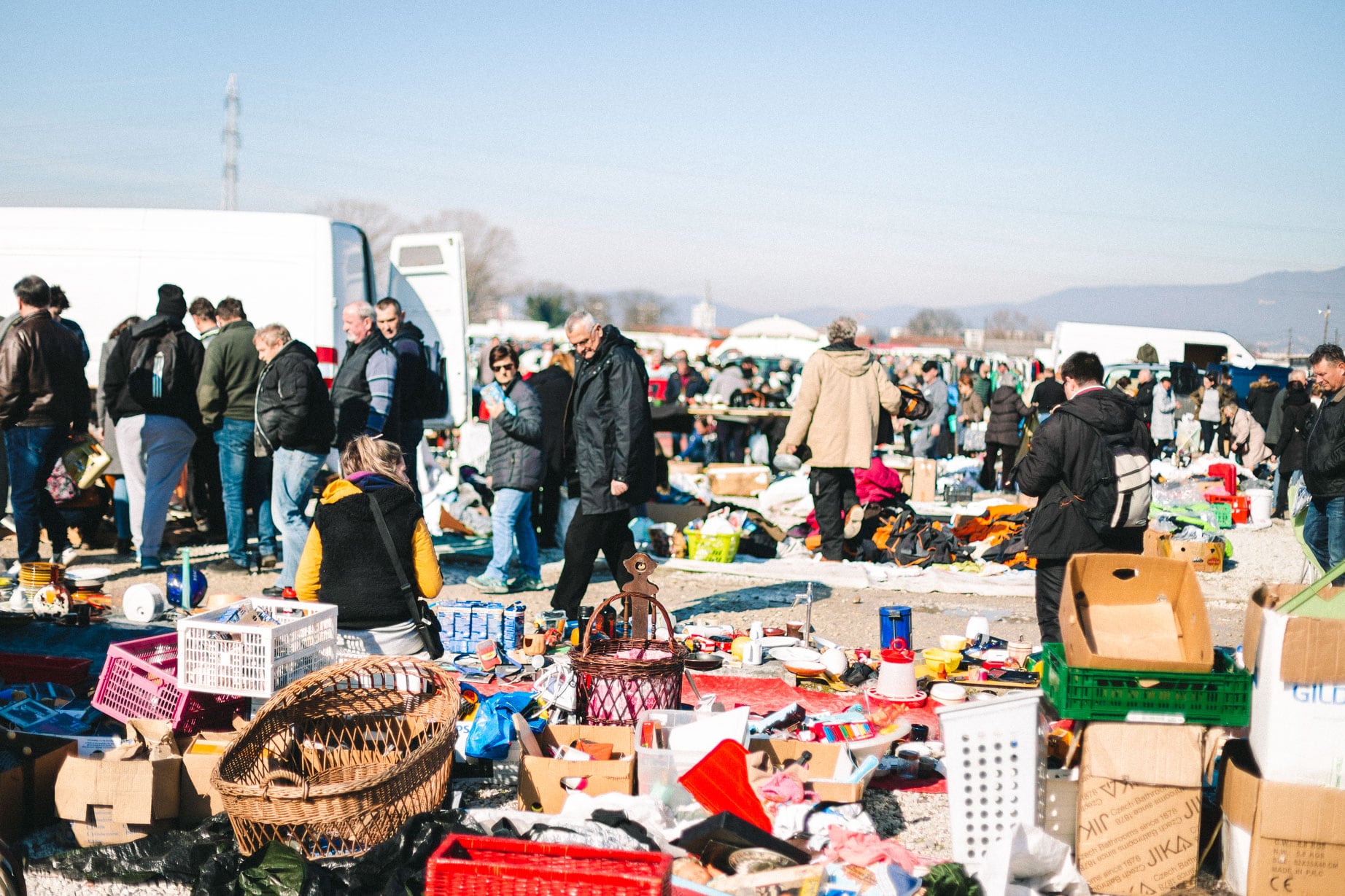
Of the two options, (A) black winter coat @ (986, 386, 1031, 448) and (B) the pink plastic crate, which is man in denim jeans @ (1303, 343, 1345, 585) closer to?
(B) the pink plastic crate

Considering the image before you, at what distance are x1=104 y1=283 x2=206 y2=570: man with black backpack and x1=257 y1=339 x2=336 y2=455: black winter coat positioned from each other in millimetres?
1023

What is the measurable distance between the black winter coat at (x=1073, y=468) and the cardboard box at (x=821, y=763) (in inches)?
78.3

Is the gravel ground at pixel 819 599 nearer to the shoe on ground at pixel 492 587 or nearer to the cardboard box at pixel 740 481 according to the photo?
the shoe on ground at pixel 492 587

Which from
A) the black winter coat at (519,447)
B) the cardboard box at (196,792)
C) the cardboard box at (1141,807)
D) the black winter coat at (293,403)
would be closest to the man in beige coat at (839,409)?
the black winter coat at (519,447)

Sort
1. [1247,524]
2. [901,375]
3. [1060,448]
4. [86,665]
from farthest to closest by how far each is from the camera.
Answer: [901,375] → [1247,524] → [1060,448] → [86,665]

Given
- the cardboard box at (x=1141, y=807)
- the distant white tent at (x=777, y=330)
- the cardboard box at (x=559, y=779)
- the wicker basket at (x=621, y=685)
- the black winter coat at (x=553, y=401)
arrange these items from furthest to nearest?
the distant white tent at (x=777, y=330), the black winter coat at (x=553, y=401), the wicker basket at (x=621, y=685), the cardboard box at (x=559, y=779), the cardboard box at (x=1141, y=807)

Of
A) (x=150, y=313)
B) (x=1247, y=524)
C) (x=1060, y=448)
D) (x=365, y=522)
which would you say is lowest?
(x=1247, y=524)

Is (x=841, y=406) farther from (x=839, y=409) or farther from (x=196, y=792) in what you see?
(x=196, y=792)

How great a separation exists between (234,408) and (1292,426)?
35.1 ft

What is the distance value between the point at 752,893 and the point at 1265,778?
1.69 m

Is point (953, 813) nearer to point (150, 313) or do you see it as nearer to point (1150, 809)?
point (1150, 809)

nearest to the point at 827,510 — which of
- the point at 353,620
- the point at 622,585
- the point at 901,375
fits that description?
the point at 622,585

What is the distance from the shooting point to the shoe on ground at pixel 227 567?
831cm

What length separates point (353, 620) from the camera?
4.86 metres
